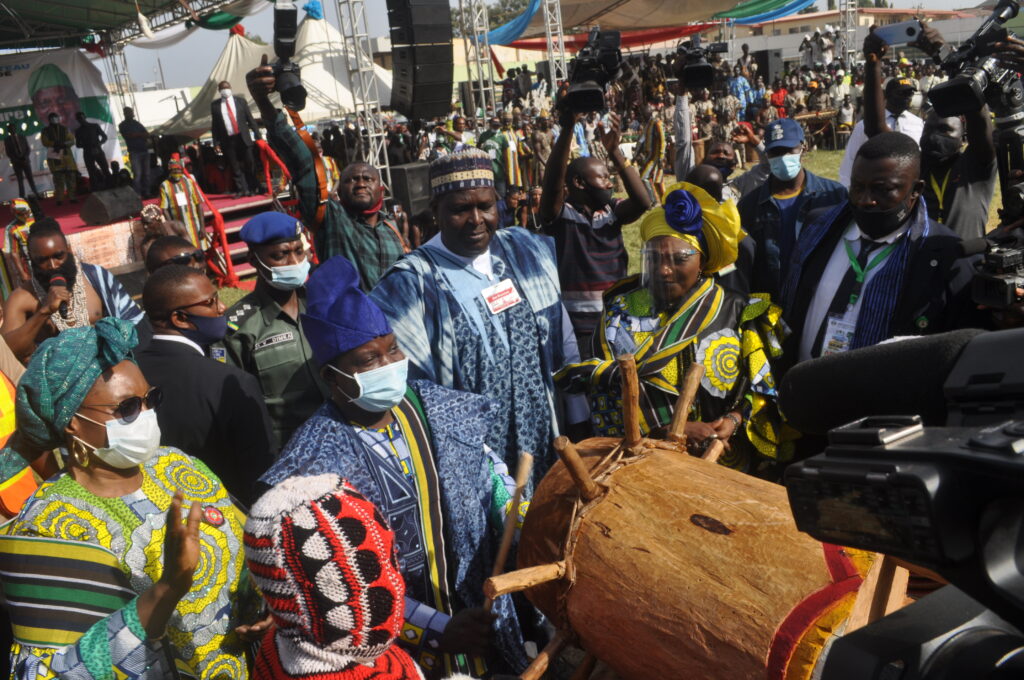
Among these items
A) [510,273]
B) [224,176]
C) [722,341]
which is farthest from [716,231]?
[224,176]

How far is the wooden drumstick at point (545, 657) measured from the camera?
191 cm

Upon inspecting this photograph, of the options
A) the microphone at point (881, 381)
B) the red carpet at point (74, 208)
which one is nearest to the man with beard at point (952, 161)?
the microphone at point (881, 381)

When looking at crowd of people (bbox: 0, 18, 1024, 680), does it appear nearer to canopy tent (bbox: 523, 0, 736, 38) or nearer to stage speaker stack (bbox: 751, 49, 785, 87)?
canopy tent (bbox: 523, 0, 736, 38)

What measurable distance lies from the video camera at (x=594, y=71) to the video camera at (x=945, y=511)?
3589 mm

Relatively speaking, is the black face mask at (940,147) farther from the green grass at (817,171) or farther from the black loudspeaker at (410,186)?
the black loudspeaker at (410,186)

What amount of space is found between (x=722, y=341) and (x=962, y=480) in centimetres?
244

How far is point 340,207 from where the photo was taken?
4.91 metres

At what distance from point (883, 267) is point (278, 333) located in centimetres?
238

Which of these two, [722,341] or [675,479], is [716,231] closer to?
[722,341]

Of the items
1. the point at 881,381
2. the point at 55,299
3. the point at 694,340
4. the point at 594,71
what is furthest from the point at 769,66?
the point at 881,381

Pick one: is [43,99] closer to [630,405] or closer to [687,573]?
[630,405]

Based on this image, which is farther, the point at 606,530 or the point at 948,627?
the point at 606,530

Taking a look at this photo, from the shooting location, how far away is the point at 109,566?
2.06m

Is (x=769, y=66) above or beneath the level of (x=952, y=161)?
beneath
